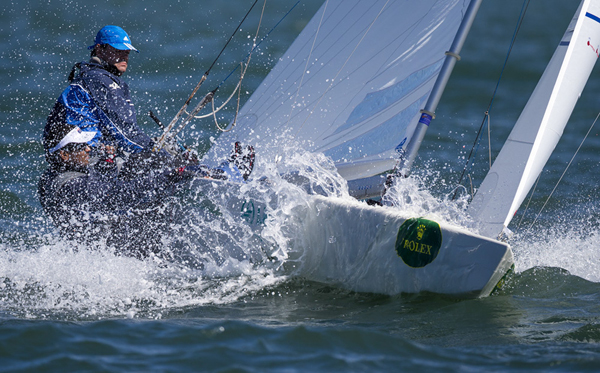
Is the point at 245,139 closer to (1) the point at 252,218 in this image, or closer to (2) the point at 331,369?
(1) the point at 252,218

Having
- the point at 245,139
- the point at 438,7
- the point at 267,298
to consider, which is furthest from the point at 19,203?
the point at 438,7

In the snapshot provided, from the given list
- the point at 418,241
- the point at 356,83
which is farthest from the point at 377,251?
the point at 356,83

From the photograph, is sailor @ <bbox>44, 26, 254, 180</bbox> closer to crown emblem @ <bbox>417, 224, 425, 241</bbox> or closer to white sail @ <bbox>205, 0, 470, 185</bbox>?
white sail @ <bbox>205, 0, 470, 185</bbox>

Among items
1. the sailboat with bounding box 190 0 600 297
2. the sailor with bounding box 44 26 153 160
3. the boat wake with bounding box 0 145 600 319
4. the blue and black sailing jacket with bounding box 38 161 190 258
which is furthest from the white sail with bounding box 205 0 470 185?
the sailor with bounding box 44 26 153 160

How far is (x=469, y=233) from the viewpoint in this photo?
2814mm

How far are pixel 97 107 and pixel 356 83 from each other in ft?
5.52

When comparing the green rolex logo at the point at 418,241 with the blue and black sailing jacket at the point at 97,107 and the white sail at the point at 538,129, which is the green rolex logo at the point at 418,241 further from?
the blue and black sailing jacket at the point at 97,107

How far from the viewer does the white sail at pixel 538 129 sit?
3086 millimetres

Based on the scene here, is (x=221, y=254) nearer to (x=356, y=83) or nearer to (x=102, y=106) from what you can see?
(x=102, y=106)

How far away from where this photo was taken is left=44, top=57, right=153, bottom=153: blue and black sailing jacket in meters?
3.25

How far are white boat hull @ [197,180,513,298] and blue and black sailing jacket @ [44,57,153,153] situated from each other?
20.6 inches

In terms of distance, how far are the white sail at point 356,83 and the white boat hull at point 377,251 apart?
638mm

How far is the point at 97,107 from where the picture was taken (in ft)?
10.7

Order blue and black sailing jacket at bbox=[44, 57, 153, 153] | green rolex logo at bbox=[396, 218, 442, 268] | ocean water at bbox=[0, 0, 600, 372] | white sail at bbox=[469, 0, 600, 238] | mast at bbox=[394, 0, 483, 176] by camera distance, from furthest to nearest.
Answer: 1. mast at bbox=[394, 0, 483, 176]
2. blue and black sailing jacket at bbox=[44, 57, 153, 153]
3. white sail at bbox=[469, 0, 600, 238]
4. green rolex logo at bbox=[396, 218, 442, 268]
5. ocean water at bbox=[0, 0, 600, 372]
